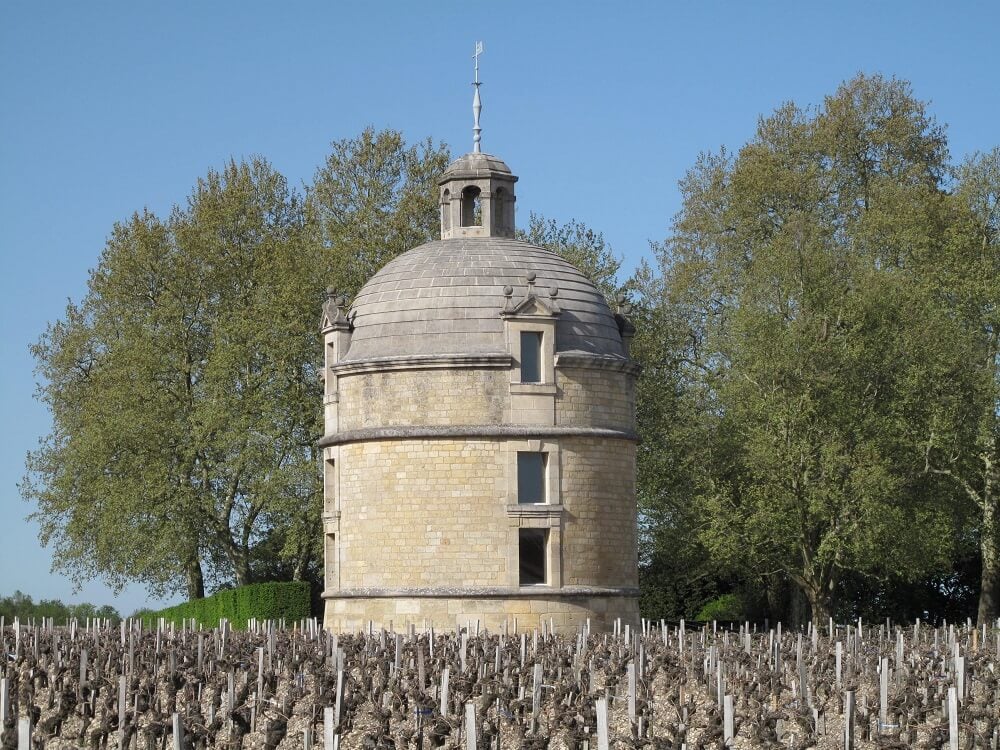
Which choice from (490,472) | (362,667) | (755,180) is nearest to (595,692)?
(362,667)

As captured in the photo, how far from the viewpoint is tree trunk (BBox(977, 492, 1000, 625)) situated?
44562 mm

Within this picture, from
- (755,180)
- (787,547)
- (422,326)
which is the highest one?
(755,180)

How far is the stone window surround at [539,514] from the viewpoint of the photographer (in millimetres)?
36188

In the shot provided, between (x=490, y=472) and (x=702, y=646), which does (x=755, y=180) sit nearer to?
(x=490, y=472)

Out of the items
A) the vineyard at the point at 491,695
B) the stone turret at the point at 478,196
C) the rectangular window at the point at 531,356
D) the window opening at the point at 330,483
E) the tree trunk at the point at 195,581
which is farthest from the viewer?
the tree trunk at the point at 195,581

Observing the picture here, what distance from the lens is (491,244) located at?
1569 inches

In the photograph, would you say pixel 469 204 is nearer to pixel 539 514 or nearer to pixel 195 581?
pixel 539 514

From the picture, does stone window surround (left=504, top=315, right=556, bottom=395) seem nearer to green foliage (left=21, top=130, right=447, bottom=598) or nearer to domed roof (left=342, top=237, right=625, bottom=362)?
domed roof (left=342, top=237, right=625, bottom=362)

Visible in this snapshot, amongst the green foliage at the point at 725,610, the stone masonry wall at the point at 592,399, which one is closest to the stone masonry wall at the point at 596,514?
the stone masonry wall at the point at 592,399

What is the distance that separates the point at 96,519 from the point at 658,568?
16.6 metres

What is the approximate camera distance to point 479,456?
119ft

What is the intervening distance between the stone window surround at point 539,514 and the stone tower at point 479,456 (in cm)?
3

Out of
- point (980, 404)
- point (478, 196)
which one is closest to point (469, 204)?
point (478, 196)

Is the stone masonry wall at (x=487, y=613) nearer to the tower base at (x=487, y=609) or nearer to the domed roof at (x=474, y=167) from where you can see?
the tower base at (x=487, y=609)
